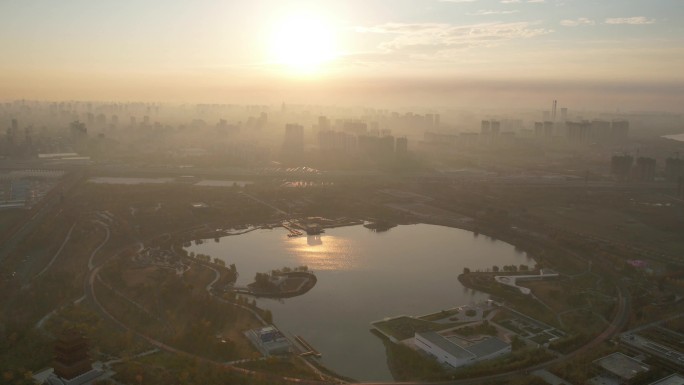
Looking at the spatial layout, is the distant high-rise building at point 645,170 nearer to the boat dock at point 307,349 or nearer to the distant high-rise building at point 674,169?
the distant high-rise building at point 674,169

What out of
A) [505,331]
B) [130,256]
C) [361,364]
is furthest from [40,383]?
[505,331]

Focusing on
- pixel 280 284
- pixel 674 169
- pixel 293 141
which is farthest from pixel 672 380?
pixel 293 141

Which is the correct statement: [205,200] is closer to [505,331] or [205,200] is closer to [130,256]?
[130,256]

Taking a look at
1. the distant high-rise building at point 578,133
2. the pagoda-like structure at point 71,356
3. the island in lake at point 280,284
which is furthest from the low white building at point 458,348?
the distant high-rise building at point 578,133

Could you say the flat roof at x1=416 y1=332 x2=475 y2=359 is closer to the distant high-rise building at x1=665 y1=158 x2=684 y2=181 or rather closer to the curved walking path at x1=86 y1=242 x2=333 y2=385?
the curved walking path at x1=86 y1=242 x2=333 y2=385

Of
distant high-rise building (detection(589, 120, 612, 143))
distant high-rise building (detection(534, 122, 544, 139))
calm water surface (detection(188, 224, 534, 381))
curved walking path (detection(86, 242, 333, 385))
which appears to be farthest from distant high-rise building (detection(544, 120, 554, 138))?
curved walking path (detection(86, 242, 333, 385))
